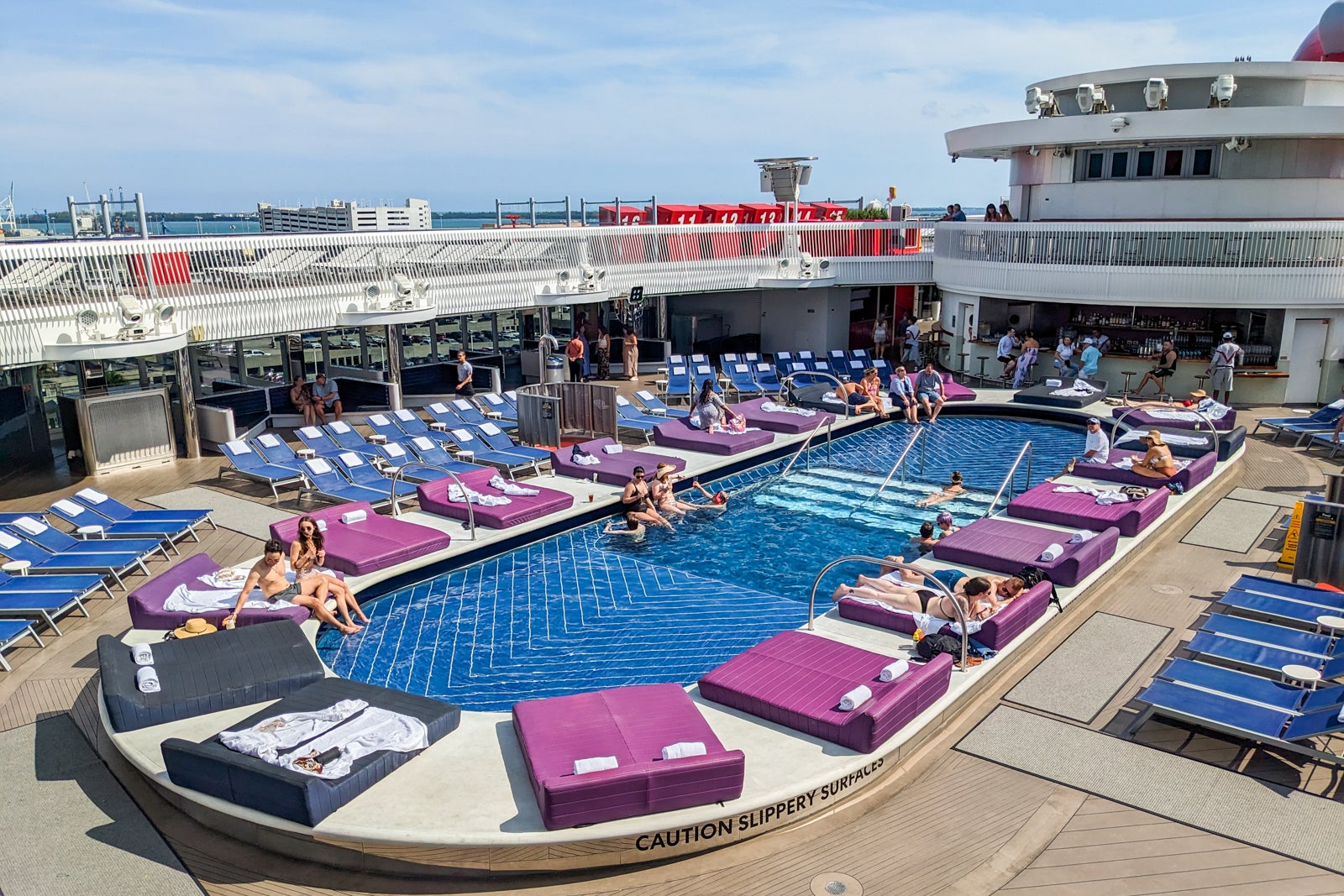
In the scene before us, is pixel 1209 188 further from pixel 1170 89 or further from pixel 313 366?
pixel 313 366

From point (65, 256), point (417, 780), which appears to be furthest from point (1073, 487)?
point (65, 256)

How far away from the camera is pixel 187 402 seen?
16.3 m

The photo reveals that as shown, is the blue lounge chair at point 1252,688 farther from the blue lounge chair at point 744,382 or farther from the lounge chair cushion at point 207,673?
the blue lounge chair at point 744,382

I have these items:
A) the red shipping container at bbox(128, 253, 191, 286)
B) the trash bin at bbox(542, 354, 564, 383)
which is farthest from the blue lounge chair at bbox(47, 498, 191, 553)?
the trash bin at bbox(542, 354, 564, 383)

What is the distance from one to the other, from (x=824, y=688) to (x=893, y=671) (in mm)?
561

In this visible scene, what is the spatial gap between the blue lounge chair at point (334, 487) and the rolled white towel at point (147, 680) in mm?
5734

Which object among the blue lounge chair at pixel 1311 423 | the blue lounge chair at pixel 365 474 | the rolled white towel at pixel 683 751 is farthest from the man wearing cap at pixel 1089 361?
the rolled white towel at pixel 683 751

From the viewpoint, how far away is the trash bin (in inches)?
814

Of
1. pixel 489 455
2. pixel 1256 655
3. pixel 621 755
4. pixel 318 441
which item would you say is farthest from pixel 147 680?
pixel 1256 655

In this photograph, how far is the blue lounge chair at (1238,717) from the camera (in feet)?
23.4

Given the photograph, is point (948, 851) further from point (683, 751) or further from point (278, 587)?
point (278, 587)

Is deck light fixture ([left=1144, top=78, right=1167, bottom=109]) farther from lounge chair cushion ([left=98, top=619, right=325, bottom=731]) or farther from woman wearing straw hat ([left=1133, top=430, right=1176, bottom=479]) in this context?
lounge chair cushion ([left=98, top=619, right=325, bottom=731])

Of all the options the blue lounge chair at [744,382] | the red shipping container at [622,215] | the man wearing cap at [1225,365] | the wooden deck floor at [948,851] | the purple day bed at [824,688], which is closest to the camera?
the wooden deck floor at [948,851]

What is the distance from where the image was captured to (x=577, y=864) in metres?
6.31
